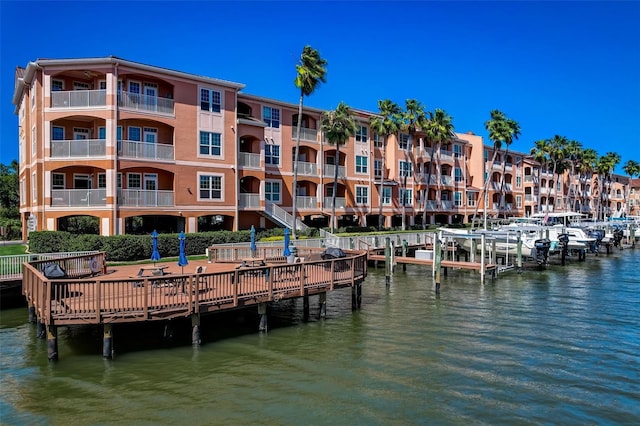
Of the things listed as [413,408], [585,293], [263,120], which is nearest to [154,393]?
[413,408]

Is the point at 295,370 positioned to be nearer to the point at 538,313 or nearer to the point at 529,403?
the point at 529,403

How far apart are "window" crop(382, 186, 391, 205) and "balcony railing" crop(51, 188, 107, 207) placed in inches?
1228

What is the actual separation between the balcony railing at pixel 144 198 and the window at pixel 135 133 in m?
4.25

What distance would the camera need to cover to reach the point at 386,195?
53.2 meters

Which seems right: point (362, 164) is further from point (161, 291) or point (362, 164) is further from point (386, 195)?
point (161, 291)

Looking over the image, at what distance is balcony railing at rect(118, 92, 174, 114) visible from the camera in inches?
1240

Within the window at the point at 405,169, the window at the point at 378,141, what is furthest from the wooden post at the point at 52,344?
the window at the point at 405,169

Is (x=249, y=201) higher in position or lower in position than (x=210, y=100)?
lower

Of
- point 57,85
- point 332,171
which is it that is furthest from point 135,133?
point 332,171

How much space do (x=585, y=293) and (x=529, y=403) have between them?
16.3m

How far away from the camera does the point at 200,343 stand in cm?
1423

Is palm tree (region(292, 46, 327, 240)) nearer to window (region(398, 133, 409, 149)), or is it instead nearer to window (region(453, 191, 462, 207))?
window (region(398, 133, 409, 149))

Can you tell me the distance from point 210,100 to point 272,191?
33.2 feet

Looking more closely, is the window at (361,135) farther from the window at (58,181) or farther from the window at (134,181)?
the window at (58,181)
